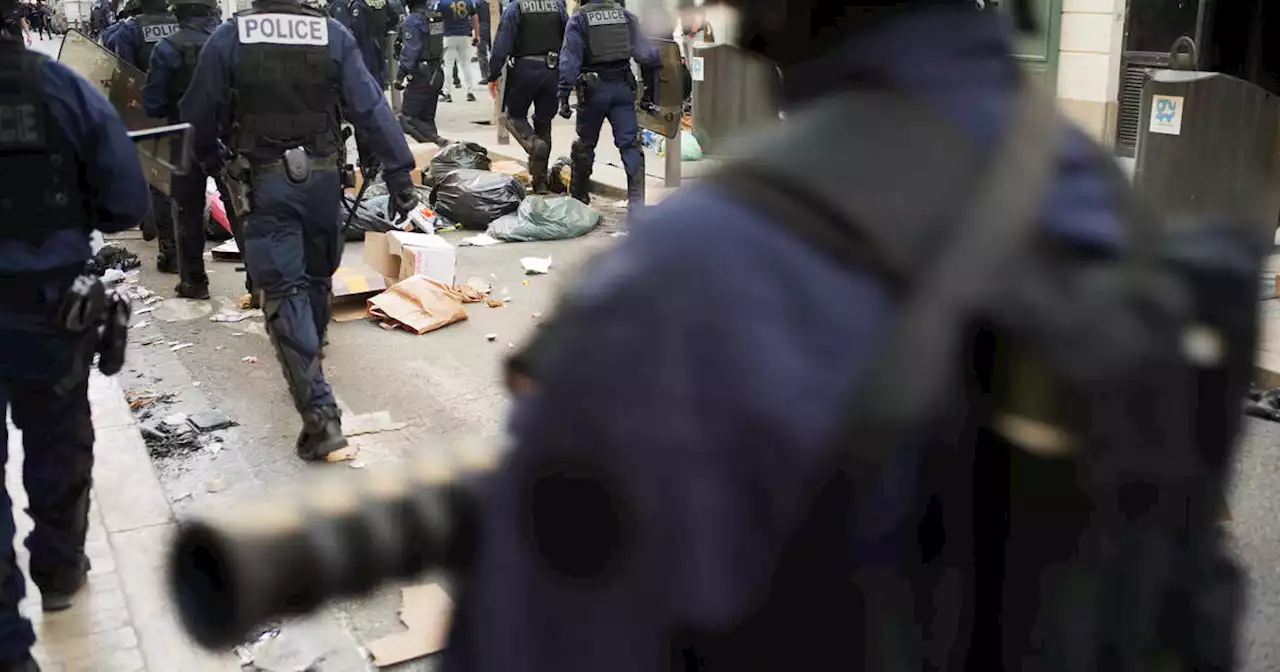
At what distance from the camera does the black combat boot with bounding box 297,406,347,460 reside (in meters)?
5.05

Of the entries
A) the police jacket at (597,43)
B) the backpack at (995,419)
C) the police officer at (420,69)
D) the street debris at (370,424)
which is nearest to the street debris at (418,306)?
the street debris at (370,424)

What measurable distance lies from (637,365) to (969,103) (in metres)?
0.36

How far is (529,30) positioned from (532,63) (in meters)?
0.29

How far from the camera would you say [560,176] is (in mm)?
10953

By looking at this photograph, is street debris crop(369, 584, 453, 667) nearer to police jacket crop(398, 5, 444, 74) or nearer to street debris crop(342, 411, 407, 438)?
street debris crop(342, 411, 407, 438)

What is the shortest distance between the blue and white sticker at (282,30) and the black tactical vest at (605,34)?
4983 millimetres

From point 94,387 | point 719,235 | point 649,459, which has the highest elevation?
point 719,235

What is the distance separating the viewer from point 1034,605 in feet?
3.34

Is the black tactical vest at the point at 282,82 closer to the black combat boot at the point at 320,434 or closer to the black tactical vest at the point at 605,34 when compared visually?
the black combat boot at the point at 320,434

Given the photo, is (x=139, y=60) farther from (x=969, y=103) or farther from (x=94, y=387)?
(x=969, y=103)

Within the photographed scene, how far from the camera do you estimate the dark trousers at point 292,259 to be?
196 inches

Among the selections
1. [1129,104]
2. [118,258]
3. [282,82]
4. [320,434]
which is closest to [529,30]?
[118,258]

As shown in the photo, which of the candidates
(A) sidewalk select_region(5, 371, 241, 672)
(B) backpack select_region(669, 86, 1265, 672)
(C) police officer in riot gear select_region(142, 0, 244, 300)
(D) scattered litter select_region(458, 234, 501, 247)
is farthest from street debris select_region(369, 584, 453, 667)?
(D) scattered litter select_region(458, 234, 501, 247)

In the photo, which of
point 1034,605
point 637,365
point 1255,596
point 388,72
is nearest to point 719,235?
point 637,365
